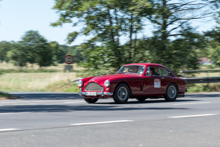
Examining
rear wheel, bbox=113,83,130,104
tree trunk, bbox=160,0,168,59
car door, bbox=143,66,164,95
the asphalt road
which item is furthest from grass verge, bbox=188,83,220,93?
the asphalt road

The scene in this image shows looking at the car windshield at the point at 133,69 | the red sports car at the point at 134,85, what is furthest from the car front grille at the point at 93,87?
the car windshield at the point at 133,69

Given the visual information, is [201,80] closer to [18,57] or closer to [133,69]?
[133,69]

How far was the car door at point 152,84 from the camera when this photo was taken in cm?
1339

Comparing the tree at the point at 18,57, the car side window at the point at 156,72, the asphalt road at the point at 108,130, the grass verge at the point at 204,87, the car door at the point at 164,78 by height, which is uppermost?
the tree at the point at 18,57

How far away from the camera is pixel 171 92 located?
14.4 meters

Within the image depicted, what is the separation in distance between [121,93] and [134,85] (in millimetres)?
610

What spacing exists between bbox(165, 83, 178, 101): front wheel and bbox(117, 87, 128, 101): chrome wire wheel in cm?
218

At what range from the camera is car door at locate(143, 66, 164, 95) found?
1339cm

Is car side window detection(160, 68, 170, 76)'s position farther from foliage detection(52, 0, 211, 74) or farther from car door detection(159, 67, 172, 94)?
foliage detection(52, 0, 211, 74)

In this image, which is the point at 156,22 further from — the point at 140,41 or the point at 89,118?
the point at 89,118

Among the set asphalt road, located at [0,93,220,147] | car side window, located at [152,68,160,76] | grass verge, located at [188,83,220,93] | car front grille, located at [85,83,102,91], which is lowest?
asphalt road, located at [0,93,220,147]

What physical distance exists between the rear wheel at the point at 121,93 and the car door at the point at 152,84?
89 cm

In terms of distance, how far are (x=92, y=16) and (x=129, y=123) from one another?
1356 centimetres

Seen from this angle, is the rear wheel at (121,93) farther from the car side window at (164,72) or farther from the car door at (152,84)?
the car side window at (164,72)
